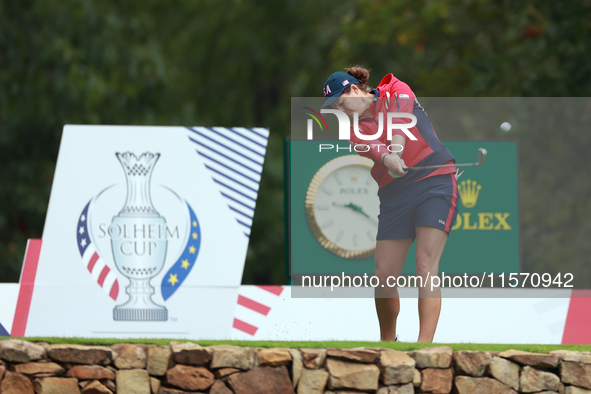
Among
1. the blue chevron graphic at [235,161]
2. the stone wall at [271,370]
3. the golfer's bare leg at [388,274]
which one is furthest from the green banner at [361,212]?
the stone wall at [271,370]

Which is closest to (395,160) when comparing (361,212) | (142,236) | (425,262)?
(425,262)

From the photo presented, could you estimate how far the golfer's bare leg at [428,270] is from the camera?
5867 millimetres

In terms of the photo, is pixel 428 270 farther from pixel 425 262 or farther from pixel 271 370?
pixel 271 370

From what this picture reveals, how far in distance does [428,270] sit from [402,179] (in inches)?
25.6

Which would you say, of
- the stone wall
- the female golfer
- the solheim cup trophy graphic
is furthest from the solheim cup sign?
the female golfer

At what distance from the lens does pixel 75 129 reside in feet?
23.2

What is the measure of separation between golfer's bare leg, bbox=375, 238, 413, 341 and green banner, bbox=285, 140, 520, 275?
41 cm

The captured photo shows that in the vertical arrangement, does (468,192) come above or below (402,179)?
above

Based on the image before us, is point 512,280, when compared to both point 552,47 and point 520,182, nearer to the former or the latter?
point 520,182

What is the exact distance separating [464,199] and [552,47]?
19.5ft

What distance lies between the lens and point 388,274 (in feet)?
19.6

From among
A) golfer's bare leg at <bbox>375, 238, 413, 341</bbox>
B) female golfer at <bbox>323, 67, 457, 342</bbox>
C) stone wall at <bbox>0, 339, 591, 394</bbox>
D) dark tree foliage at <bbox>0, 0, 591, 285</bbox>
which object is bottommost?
stone wall at <bbox>0, 339, 591, 394</bbox>

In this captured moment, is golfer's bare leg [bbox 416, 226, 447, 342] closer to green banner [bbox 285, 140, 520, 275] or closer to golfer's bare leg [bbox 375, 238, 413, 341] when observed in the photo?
golfer's bare leg [bbox 375, 238, 413, 341]

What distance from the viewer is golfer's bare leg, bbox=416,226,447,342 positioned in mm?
5867
